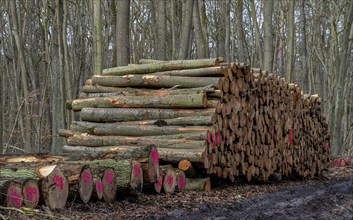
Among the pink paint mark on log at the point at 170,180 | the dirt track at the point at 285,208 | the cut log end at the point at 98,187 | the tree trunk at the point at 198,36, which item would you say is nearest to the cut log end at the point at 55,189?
the cut log end at the point at 98,187

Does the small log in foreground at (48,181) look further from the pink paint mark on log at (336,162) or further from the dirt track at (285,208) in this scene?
the pink paint mark on log at (336,162)

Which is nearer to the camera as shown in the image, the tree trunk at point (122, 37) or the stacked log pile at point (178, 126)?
the stacked log pile at point (178, 126)

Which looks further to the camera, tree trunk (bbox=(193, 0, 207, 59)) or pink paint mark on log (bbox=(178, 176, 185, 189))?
tree trunk (bbox=(193, 0, 207, 59))

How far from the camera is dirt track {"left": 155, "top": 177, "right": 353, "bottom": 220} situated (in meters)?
6.14

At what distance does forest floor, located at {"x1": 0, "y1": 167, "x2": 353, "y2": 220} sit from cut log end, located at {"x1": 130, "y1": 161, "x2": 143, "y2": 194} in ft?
0.45

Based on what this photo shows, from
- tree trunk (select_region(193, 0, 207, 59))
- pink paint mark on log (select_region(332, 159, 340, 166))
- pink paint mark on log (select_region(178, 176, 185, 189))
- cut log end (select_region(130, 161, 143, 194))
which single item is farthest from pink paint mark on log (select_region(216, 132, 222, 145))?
tree trunk (select_region(193, 0, 207, 59))

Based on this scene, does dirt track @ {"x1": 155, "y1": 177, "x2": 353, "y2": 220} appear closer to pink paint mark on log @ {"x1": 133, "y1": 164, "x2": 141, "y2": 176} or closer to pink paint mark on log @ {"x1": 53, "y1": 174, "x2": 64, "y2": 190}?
pink paint mark on log @ {"x1": 133, "y1": 164, "x2": 141, "y2": 176}

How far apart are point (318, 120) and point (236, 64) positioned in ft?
15.5

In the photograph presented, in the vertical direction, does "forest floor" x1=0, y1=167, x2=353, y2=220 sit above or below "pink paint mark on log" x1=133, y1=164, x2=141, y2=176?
below

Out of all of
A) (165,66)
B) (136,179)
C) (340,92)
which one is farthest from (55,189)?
(340,92)

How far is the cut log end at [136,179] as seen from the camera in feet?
22.6

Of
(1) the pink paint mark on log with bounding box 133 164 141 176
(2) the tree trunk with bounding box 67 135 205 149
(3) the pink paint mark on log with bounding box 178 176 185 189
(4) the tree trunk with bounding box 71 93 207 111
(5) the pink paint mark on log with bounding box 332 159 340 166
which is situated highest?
(4) the tree trunk with bounding box 71 93 207 111

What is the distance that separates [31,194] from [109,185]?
126cm

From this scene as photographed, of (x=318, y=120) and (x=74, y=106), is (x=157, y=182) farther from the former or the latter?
(x=318, y=120)
